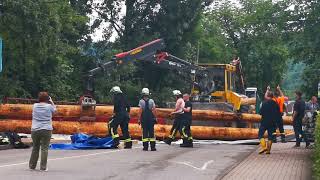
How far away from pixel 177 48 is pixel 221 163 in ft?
104

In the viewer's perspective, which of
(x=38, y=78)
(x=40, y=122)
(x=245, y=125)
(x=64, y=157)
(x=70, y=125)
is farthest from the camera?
(x=38, y=78)

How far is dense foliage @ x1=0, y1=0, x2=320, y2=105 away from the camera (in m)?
29.3

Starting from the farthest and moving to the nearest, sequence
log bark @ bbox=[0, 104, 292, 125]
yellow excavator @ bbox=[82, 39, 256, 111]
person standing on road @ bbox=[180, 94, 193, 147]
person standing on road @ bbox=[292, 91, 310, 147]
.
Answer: yellow excavator @ bbox=[82, 39, 256, 111] < log bark @ bbox=[0, 104, 292, 125] < person standing on road @ bbox=[180, 94, 193, 147] < person standing on road @ bbox=[292, 91, 310, 147]

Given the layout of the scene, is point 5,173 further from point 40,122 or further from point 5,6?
point 5,6

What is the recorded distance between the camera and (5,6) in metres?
28.5

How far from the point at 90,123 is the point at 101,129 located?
20.5 inches

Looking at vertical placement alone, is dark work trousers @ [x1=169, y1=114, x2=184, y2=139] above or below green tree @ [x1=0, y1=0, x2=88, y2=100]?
below

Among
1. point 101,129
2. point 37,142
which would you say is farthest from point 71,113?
point 37,142

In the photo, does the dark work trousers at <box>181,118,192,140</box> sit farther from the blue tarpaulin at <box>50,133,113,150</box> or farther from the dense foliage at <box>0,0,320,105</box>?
the dense foliage at <box>0,0,320,105</box>

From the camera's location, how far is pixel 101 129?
24219 millimetres

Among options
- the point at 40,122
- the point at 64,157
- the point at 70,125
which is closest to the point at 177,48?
the point at 70,125

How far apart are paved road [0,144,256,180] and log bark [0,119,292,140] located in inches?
175

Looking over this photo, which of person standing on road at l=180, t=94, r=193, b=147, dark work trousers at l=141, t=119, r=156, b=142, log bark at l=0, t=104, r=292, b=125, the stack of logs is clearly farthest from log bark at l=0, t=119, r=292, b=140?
dark work trousers at l=141, t=119, r=156, b=142

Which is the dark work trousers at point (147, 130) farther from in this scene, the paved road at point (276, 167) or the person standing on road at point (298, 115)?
the person standing on road at point (298, 115)
